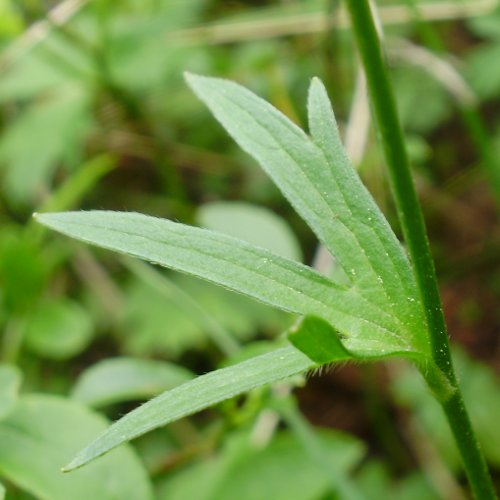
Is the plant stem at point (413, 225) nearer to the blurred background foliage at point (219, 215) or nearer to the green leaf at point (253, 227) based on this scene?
the blurred background foliage at point (219, 215)

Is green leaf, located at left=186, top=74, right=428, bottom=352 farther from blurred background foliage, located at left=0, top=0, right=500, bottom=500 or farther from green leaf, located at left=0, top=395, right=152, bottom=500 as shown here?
blurred background foliage, located at left=0, top=0, right=500, bottom=500

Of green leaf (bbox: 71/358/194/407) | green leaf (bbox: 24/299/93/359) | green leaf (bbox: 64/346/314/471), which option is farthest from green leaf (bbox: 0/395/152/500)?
green leaf (bbox: 24/299/93/359)

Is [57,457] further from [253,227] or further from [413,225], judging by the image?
[253,227]

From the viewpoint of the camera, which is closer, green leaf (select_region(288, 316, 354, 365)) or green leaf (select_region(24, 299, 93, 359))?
green leaf (select_region(288, 316, 354, 365))

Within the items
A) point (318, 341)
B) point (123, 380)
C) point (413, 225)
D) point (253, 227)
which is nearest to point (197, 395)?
point (318, 341)

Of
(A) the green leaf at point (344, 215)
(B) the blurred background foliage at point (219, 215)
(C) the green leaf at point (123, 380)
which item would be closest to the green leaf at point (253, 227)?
(B) the blurred background foliage at point (219, 215)
